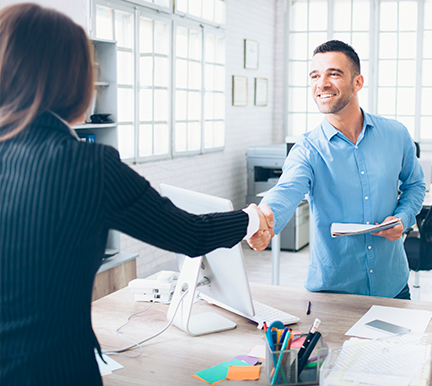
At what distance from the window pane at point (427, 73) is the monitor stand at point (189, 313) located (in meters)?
6.63

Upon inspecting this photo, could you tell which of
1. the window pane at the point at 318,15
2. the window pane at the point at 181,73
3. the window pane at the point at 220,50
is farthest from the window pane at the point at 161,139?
the window pane at the point at 318,15

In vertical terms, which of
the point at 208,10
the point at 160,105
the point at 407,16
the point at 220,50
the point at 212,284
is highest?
the point at 407,16

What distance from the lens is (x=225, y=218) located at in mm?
1206

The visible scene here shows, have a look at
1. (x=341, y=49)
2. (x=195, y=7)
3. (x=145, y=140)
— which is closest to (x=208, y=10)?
(x=195, y=7)

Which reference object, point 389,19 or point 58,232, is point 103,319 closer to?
point 58,232

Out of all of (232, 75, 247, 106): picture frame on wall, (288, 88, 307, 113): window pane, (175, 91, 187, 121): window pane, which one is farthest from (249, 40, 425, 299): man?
(288, 88, 307, 113): window pane

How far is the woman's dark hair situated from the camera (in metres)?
0.93

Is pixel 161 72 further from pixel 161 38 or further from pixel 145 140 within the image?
pixel 145 140

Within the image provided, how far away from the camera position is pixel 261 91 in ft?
24.1

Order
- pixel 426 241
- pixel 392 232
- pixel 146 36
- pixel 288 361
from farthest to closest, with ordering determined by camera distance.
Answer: pixel 146 36 → pixel 426 241 → pixel 392 232 → pixel 288 361

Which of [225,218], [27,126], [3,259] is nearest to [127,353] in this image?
[225,218]

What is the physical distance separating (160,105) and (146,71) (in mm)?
379

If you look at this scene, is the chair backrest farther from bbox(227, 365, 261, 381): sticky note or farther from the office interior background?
bbox(227, 365, 261, 381): sticky note

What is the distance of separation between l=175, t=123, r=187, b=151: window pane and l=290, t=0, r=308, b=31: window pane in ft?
11.1
